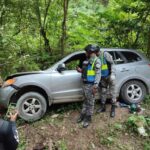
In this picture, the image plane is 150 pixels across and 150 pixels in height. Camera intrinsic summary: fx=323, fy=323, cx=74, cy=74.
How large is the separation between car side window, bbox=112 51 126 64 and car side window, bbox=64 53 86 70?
85 cm

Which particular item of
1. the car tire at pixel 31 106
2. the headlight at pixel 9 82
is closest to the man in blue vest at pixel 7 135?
the car tire at pixel 31 106

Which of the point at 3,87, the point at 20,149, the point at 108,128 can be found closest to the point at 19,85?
the point at 3,87

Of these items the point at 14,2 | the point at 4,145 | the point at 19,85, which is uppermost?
the point at 14,2

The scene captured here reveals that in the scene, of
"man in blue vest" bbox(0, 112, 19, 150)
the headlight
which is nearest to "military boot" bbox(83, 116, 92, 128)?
the headlight

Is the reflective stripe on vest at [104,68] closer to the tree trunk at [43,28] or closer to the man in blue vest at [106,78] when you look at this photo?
the man in blue vest at [106,78]

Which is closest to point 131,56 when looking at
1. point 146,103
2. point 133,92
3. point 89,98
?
point 133,92

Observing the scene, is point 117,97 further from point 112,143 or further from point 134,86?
point 112,143

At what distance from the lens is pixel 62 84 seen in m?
8.05

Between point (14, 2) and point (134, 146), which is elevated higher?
point (14, 2)

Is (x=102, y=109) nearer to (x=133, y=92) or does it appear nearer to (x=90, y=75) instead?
(x=133, y=92)

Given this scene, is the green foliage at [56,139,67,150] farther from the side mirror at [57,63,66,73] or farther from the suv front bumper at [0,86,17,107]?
the side mirror at [57,63,66,73]

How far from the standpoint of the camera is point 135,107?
8375 millimetres

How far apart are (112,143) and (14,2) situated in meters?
5.64

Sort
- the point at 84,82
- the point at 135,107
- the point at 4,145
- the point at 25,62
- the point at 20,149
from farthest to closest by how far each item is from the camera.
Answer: the point at 25,62
the point at 135,107
the point at 84,82
the point at 20,149
the point at 4,145
